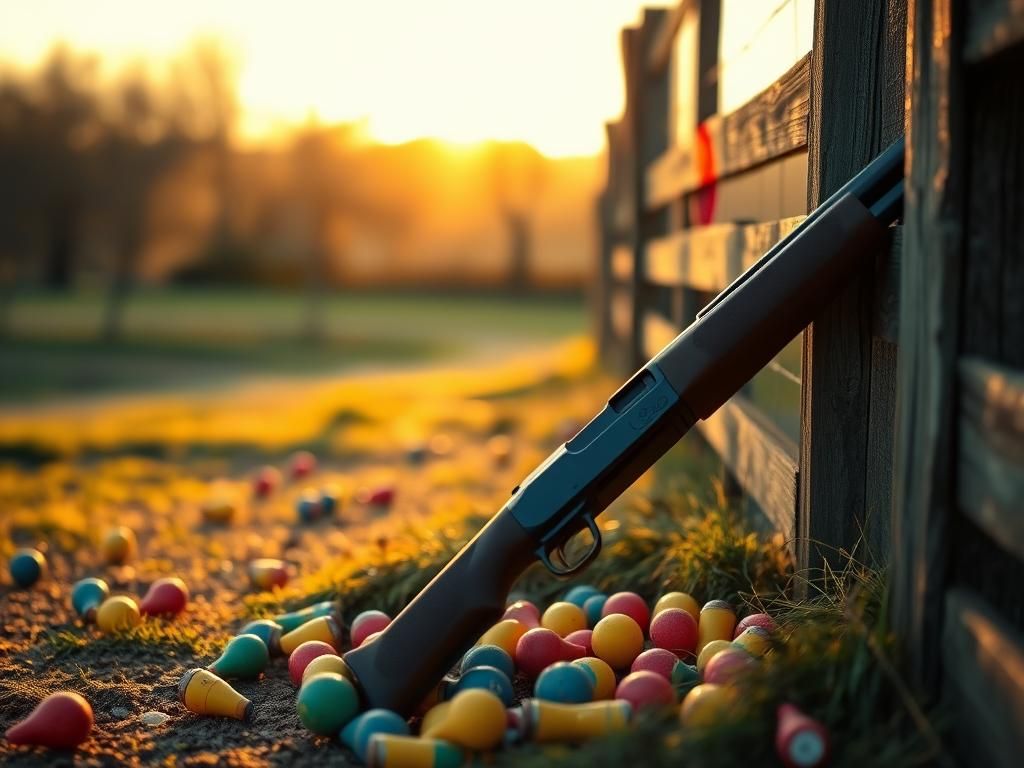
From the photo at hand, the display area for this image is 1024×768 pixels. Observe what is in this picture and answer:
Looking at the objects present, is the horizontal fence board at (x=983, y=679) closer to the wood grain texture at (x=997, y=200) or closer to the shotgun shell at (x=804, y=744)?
the shotgun shell at (x=804, y=744)

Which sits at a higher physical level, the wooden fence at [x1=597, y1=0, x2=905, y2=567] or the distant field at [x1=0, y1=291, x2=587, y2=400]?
the wooden fence at [x1=597, y1=0, x2=905, y2=567]

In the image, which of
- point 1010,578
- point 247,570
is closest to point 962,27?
point 1010,578

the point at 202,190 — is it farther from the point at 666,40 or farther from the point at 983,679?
the point at 983,679

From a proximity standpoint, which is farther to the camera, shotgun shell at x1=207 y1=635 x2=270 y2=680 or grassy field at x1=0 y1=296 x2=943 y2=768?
shotgun shell at x1=207 y1=635 x2=270 y2=680

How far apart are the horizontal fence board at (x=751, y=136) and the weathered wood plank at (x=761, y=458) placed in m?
0.93

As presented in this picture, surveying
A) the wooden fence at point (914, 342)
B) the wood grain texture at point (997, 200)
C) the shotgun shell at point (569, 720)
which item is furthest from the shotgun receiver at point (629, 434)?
the wood grain texture at point (997, 200)

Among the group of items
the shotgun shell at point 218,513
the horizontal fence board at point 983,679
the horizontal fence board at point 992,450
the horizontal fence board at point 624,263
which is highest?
the horizontal fence board at point 624,263

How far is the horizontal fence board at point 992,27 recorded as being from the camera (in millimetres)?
1807

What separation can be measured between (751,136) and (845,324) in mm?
1159

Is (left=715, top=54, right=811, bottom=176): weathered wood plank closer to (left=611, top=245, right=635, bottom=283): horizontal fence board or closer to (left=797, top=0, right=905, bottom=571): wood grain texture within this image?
(left=797, top=0, right=905, bottom=571): wood grain texture

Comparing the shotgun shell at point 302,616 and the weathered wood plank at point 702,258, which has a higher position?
the weathered wood plank at point 702,258

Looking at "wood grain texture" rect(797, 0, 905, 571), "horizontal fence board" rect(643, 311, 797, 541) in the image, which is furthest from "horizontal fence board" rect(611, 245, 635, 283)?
"wood grain texture" rect(797, 0, 905, 571)

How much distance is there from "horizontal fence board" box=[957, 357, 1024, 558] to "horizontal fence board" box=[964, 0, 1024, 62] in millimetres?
577

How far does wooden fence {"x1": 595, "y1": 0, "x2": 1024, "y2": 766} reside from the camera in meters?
1.96
